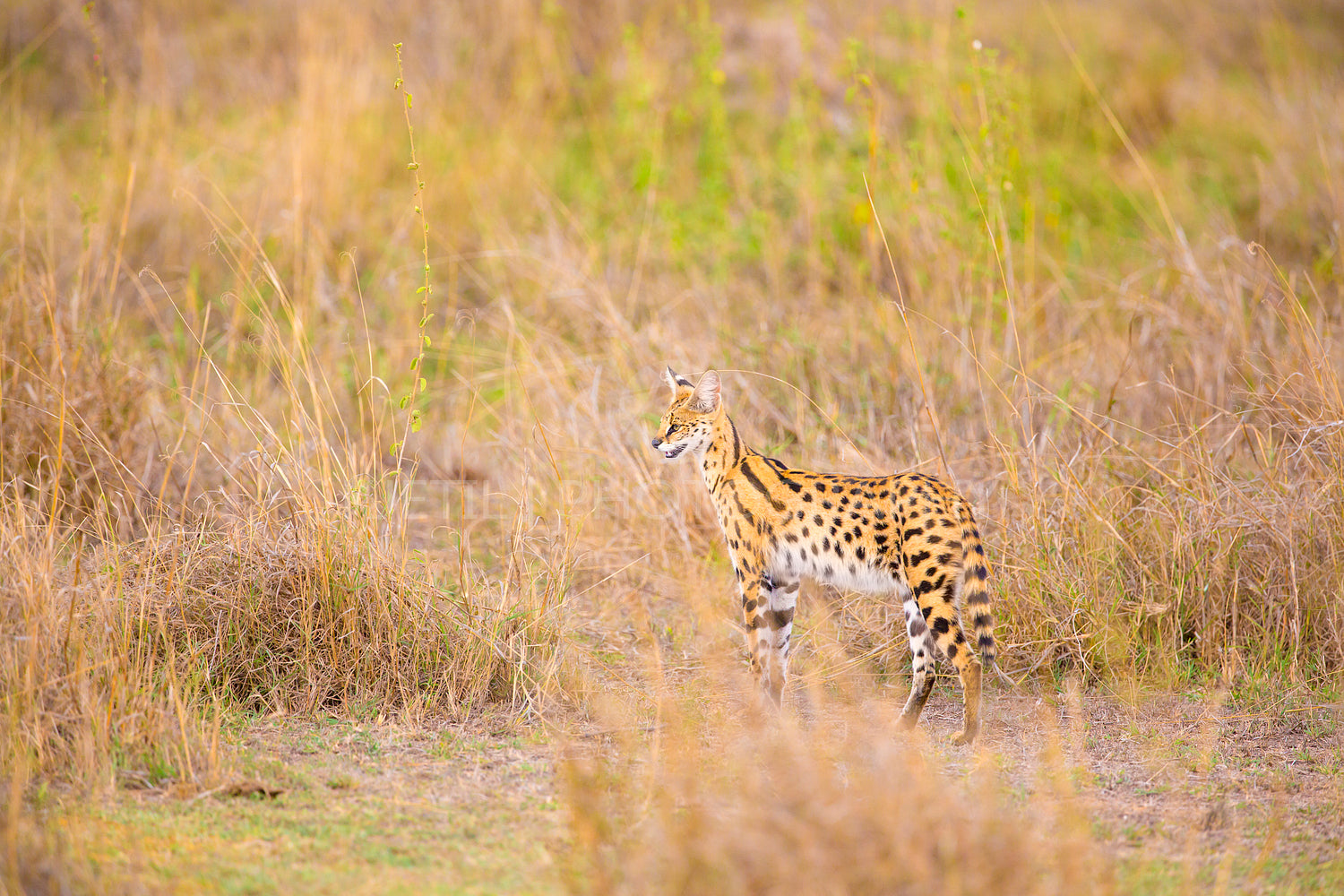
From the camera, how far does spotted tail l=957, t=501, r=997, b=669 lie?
4.49m

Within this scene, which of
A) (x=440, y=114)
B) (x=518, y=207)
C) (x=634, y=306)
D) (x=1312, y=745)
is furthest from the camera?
(x=440, y=114)

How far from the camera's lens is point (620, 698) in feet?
15.6

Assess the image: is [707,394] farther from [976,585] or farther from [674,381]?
[976,585]

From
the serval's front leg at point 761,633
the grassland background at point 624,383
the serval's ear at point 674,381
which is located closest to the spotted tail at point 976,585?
the grassland background at point 624,383

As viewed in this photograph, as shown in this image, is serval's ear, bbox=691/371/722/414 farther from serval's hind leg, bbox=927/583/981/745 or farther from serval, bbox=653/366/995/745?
serval's hind leg, bbox=927/583/981/745

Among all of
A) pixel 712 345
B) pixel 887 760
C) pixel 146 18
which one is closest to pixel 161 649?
pixel 887 760

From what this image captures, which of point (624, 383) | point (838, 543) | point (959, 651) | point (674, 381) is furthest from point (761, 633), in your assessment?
point (624, 383)

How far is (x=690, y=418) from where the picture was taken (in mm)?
5297

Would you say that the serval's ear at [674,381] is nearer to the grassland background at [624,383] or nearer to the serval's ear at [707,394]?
the serval's ear at [707,394]

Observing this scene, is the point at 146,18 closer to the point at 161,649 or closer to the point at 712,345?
the point at 712,345

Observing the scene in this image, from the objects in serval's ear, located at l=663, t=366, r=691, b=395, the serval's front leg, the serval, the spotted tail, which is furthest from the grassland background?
serval's ear, located at l=663, t=366, r=691, b=395

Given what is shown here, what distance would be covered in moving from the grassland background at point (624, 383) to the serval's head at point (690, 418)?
578 millimetres

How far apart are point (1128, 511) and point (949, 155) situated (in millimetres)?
3660

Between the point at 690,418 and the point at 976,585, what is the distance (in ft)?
4.77
